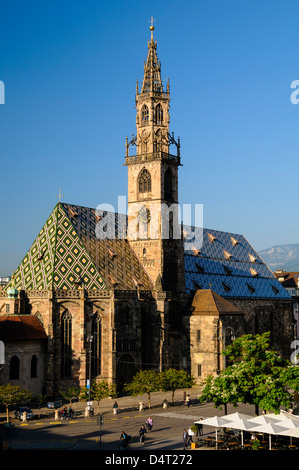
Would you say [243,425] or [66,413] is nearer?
[243,425]

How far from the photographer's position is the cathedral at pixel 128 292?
2692 inches

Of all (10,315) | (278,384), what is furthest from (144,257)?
(278,384)

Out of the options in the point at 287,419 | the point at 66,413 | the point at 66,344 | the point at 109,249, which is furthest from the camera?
the point at 109,249

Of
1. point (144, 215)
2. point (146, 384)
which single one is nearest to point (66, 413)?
point (146, 384)

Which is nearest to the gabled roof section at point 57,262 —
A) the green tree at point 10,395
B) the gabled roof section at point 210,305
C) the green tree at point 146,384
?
the green tree at point 146,384

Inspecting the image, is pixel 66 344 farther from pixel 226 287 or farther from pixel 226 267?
pixel 226 267

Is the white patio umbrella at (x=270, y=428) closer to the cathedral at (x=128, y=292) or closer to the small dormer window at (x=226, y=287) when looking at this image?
the cathedral at (x=128, y=292)

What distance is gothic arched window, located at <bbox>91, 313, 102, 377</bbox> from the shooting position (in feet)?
231

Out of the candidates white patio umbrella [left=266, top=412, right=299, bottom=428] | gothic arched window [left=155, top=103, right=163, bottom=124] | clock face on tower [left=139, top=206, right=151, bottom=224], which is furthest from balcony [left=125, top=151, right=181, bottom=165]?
white patio umbrella [left=266, top=412, right=299, bottom=428]

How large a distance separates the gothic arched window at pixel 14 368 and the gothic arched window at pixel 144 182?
2842cm

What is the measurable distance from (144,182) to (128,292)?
16.4 metres

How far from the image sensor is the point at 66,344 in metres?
69.2
